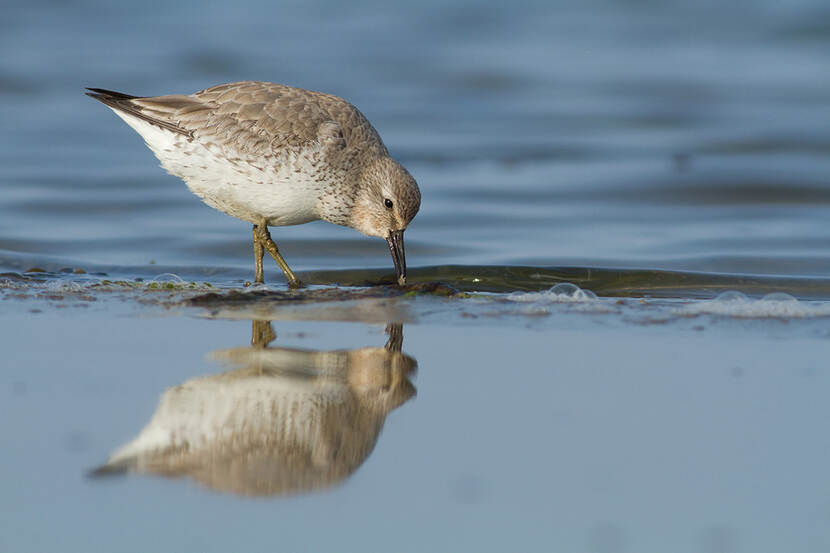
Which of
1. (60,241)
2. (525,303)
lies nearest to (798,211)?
(525,303)

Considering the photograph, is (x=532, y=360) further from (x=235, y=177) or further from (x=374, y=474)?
(x=235, y=177)

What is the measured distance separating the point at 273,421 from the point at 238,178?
9.60 feet

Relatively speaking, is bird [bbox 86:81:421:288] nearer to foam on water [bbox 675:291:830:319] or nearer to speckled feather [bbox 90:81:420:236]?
speckled feather [bbox 90:81:420:236]

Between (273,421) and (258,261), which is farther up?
(258,261)

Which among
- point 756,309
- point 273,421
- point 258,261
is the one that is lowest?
point 273,421

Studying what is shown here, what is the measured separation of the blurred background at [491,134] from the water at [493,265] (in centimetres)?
4

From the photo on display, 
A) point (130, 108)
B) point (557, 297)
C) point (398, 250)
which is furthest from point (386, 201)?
point (130, 108)

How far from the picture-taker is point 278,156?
6078 mm

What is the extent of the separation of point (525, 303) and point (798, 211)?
501 cm

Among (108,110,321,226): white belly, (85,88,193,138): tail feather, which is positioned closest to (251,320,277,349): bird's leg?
(108,110,321,226): white belly

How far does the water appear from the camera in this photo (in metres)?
2.95

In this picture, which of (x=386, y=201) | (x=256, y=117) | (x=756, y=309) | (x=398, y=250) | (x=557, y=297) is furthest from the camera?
(x=398, y=250)

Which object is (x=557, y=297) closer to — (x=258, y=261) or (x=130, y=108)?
(x=258, y=261)

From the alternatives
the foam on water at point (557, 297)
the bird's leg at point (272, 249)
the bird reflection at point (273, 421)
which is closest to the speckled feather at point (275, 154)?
the bird's leg at point (272, 249)
